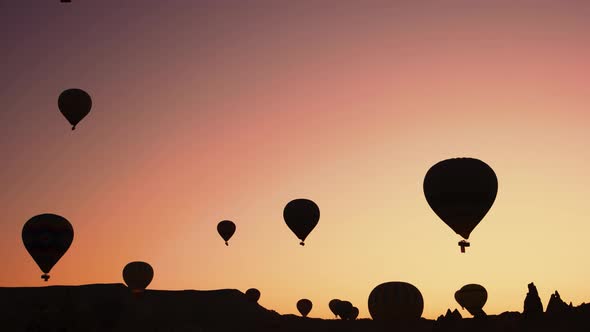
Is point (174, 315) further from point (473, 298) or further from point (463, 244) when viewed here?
point (463, 244)

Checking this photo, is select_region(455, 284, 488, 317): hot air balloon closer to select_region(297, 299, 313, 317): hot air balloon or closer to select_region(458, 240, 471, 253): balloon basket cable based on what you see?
select_region(297, 299, 313, 317): hot air balloon

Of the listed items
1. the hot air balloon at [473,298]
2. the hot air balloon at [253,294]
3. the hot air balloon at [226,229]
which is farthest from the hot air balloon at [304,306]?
the hot air balloon at [226,229]

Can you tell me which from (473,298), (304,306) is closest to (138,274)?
(304,306)

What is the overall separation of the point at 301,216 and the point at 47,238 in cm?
2090

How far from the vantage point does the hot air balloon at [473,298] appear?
110 meters

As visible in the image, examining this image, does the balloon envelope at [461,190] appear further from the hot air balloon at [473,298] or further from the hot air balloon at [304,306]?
the hot air balloon at [304,306]

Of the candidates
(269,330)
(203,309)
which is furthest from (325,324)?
(203,309)

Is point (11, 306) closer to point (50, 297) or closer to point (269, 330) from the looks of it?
point (50, 297)

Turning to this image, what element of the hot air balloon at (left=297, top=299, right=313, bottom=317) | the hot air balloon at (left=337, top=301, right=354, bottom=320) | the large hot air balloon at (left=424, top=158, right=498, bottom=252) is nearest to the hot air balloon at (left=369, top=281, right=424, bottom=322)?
the large hot air balloon at (left=424, top=158, right=498, bottom=252)

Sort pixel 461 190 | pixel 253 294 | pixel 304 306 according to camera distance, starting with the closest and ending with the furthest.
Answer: pixel 461 190 → pixel 304 306 → pixel 253 294

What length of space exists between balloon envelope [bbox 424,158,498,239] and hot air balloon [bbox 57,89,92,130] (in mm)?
25478

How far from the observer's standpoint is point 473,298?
110m

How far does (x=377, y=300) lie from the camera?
3652 inches

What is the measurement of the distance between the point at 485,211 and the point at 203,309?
130 metres
